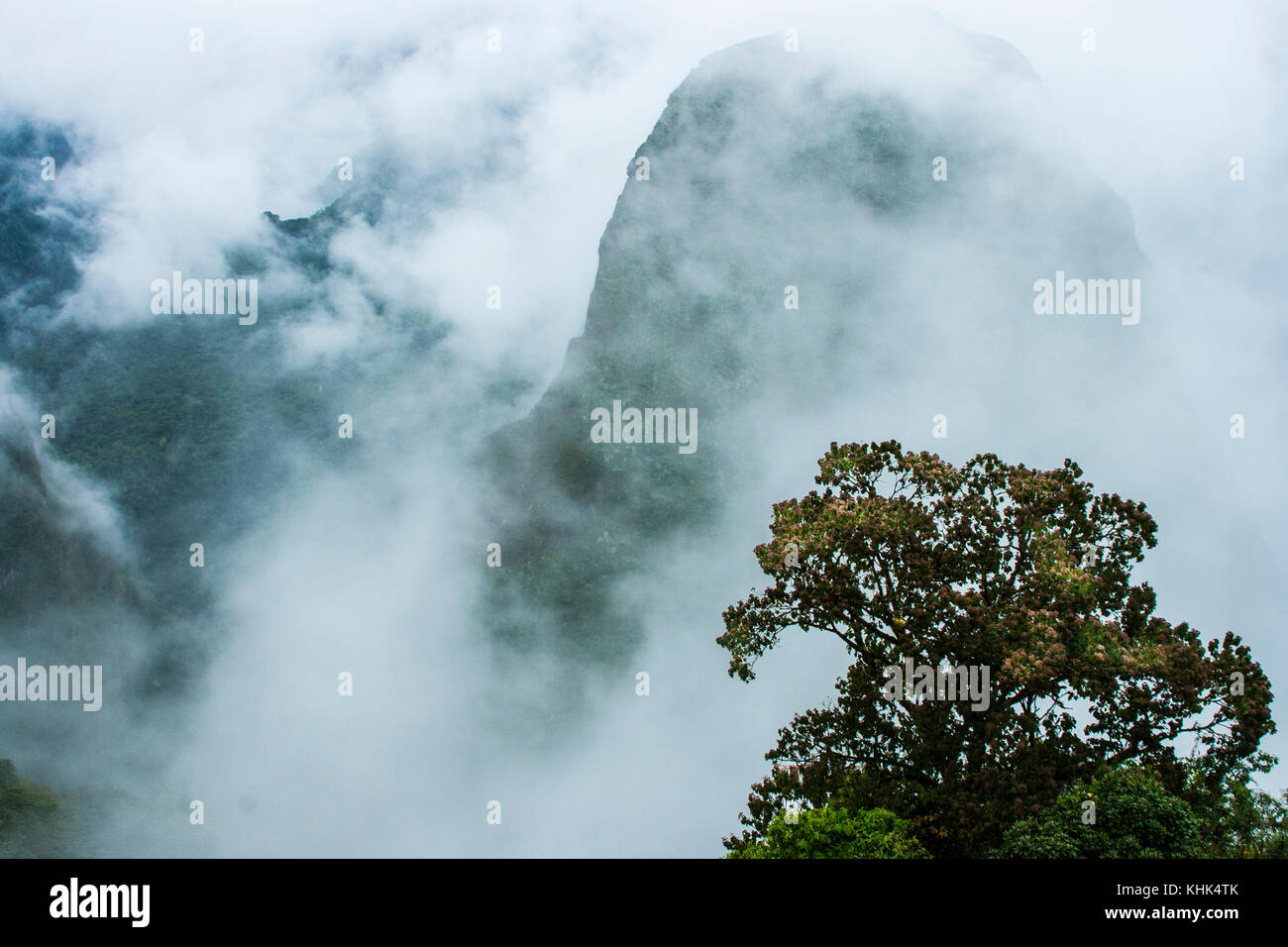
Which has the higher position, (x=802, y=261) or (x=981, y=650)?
(x=802, y=261)

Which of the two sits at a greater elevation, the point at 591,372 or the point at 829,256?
the point at 829,256

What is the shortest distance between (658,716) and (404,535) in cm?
4251

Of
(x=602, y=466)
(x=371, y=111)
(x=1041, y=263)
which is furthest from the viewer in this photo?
(x=371, y=111)

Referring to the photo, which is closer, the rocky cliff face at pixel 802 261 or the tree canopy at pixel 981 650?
the tree canopy at pixel 981 650

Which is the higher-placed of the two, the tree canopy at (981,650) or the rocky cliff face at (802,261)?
the rocky cliff face at (802,261)

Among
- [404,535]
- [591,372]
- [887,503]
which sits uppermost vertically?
[591,372]

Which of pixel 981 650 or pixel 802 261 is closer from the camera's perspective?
pixel 981 650

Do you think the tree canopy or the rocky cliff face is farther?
the rocky cliff face

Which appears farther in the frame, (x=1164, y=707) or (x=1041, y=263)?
(x=1041, y=263)

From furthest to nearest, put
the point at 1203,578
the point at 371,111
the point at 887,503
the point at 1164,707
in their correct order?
the point at 371,111, the point at 1203,578, the point at 887,503, the point at 1164,707

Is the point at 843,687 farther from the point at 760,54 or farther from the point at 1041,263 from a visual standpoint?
the point at 760,54

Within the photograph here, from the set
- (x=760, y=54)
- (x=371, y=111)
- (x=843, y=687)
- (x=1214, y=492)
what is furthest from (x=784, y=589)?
(x=371, y=111)

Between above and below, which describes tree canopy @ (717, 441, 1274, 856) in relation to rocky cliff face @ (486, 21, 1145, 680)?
below

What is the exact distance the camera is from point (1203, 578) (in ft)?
363
